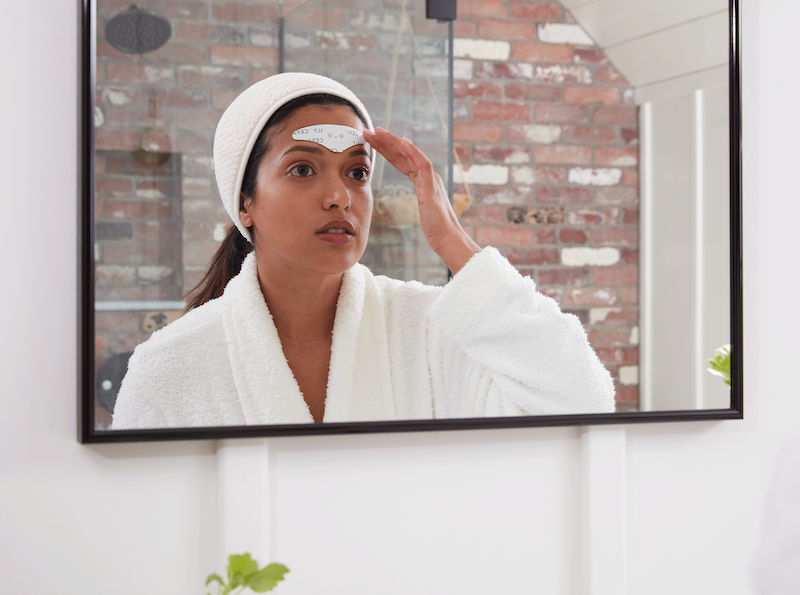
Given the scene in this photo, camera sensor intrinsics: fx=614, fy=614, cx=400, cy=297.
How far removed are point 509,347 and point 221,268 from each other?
1.42 ft

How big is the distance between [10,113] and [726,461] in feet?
4.03

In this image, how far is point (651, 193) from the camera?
97 cm

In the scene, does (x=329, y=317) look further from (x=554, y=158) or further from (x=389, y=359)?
(x=554, y=158)

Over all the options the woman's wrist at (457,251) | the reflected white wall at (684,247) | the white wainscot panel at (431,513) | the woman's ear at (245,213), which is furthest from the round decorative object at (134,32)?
A: the reflected white wall at (684,247)

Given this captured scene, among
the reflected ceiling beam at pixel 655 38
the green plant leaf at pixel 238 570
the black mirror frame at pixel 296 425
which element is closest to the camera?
the green plant leaf at pixel 238 570

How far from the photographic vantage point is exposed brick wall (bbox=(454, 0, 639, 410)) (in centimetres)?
93

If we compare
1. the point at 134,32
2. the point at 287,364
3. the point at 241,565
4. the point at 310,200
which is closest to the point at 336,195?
the point at 310,200

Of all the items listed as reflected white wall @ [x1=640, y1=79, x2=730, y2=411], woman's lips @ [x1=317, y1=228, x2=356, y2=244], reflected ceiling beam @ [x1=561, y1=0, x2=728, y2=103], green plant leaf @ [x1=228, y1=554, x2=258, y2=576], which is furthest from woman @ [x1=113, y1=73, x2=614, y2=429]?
reflected ceiling beam @ [x1=561, y1=0, x2=728, y2=103]

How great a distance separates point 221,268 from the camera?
0.86m

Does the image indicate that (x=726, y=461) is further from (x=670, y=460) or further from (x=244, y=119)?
(x=244, y=119)

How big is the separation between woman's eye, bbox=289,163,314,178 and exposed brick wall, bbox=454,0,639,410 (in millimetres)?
225

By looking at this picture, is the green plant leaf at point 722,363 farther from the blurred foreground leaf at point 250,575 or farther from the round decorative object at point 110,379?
the round decorative object at point 110,379

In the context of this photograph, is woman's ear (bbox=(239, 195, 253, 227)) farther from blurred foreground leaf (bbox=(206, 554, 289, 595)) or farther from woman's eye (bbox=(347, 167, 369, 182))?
blurred foreground leaf (bbox=(206, 554, 289, 595))

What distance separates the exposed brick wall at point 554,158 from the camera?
932mm
